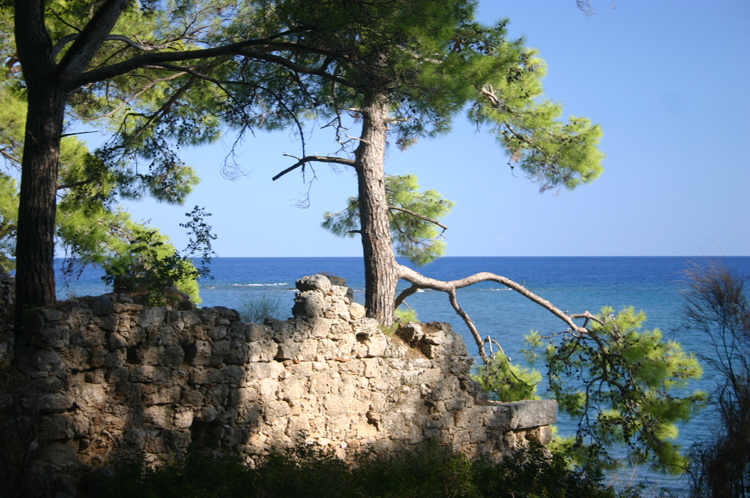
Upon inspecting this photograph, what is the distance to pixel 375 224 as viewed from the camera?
9000 millimetres

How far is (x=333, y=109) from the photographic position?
29.0ft

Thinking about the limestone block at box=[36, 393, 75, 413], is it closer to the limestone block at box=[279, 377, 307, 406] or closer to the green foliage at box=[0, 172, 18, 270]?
the limestone block at box=[279, 377, 307, 406]

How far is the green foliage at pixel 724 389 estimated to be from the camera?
5.86 m

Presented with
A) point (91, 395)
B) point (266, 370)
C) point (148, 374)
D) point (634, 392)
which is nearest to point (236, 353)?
point (266, 370)

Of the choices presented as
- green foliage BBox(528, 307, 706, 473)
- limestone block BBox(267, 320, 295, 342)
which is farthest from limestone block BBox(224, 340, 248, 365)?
green foliage BBox(528, 307, 706, 473)

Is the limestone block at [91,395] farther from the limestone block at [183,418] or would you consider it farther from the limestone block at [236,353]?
the limestone block at [236,353]

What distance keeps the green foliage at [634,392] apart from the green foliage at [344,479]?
3081 millimetres

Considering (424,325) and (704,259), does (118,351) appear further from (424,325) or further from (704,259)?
(704,259)

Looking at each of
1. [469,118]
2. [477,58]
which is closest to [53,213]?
[477,58]

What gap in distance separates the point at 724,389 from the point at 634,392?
2854 mm

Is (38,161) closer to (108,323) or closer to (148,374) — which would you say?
(108,323)

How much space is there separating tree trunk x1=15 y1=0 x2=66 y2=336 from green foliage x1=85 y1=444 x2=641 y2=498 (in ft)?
7.09

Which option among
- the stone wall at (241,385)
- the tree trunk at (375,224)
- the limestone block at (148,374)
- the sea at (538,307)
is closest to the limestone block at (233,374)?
the stone wall at (241,385)

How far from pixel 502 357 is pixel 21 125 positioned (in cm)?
928
